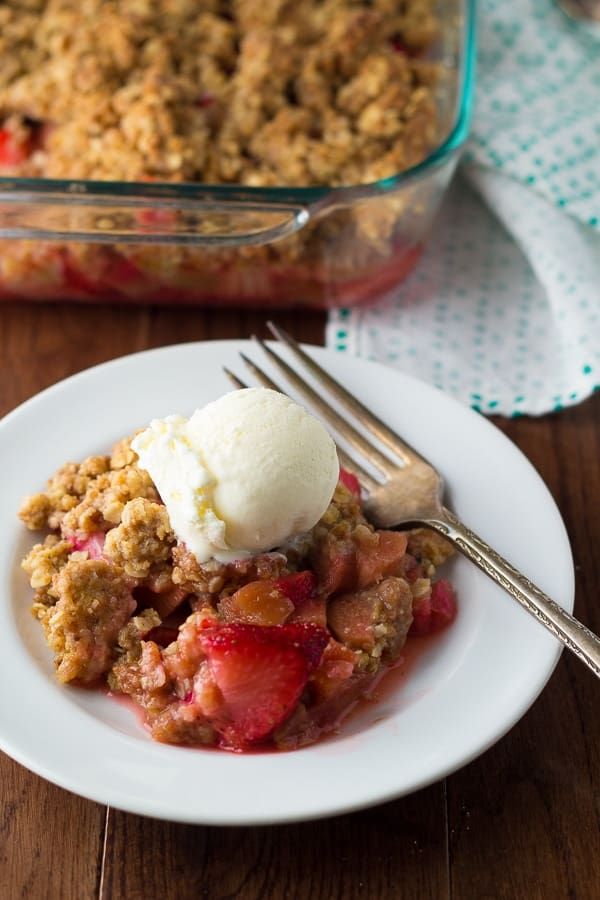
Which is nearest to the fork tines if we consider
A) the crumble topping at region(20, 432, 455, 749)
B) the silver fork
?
the silver fork

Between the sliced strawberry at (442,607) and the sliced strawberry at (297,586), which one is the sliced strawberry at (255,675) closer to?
the sliced strawberry at (297,586)

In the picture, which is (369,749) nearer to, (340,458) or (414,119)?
(340,458)

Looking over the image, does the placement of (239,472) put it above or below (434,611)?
above

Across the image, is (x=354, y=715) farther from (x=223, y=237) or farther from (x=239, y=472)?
(x=223, y=237)

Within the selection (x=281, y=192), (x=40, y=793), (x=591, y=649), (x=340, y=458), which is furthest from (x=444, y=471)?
(x=40, y=793)

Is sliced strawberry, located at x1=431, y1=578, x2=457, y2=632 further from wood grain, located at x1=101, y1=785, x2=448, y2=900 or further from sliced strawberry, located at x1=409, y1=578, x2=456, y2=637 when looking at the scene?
wood grain, located at x1=101, y1=785, x2=448, y2=900

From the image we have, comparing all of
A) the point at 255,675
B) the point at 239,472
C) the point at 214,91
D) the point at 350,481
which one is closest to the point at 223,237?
the point at 214,91
